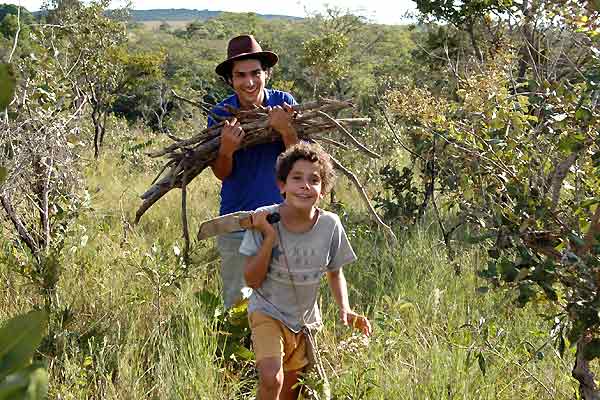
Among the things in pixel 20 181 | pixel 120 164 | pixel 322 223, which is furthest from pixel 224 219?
pixel 120 164

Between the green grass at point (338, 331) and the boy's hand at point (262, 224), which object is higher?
the boy's hand at point (262, 224)

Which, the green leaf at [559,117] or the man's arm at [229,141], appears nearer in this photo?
the green leaf at [559,117]

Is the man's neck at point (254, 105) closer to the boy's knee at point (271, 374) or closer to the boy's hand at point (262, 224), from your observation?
the boy's hand at point (262, 224)

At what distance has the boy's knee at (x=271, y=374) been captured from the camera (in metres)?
2.36

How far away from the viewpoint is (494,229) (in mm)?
1925

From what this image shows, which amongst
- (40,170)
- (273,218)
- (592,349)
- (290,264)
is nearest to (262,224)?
(273,218)

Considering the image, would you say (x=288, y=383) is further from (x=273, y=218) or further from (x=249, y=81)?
(x=249, y=81)

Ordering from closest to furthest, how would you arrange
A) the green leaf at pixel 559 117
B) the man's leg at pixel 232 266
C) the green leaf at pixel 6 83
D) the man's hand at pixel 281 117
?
the green leaf at pixel 6 83, the green leaf at pixel 559 117, the man's hand at pixel 281 117, the man's leg at pixel 232 266

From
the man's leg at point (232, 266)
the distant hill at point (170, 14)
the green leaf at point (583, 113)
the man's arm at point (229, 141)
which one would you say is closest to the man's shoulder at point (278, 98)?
the man's arm at point (229, 141)

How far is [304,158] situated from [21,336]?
6.20 feet

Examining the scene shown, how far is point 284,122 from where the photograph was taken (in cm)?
282

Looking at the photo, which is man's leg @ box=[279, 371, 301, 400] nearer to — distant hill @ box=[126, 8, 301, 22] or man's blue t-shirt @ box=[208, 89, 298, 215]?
man's blue t-shirt @ box=[208, 89, 298, 215]

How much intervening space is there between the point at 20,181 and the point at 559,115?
267 centimetres

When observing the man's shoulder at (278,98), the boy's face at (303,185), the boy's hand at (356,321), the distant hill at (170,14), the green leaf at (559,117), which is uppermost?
the distant hill at (170,14)
